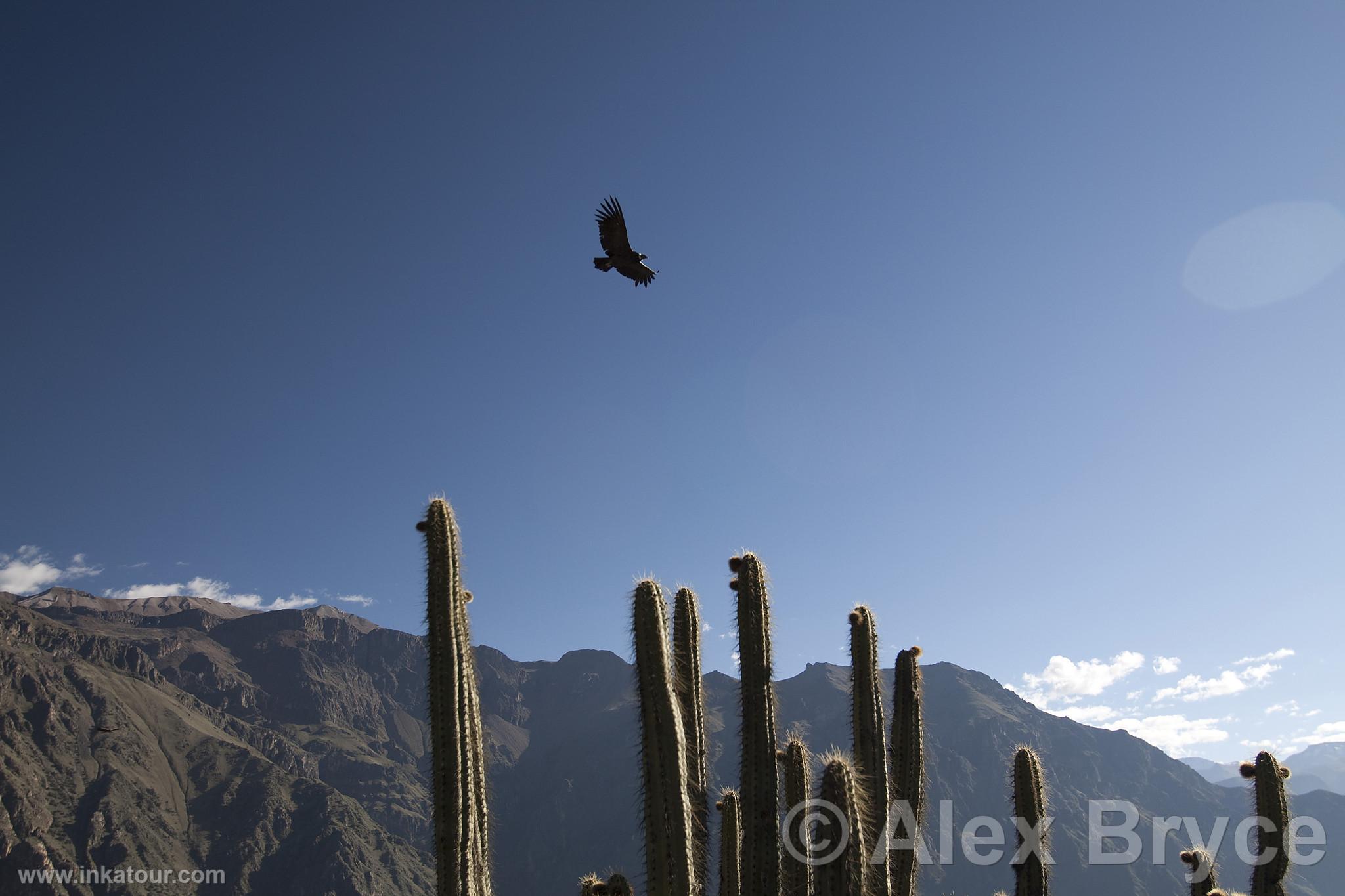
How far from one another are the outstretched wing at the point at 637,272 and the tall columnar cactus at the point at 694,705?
4.29 m

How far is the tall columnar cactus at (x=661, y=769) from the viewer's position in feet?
23.4

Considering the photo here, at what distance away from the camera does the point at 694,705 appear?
29.0ft

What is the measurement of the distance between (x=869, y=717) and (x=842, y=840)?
103 inches

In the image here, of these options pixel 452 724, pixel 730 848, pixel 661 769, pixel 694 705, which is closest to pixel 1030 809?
pixel 730 848

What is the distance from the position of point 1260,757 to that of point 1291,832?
2.67 ft

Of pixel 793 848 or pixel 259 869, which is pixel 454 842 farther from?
pixel 259 869

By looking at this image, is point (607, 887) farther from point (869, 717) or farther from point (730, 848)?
point (869, 717)

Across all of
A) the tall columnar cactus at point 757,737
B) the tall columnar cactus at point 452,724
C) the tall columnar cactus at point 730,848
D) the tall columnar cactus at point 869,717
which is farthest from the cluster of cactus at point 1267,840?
the tall columnar cactus at point 452,724

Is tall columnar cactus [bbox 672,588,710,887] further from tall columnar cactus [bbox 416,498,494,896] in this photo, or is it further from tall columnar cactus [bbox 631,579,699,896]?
tall columnar cactus [bbox 416,498,494,896]

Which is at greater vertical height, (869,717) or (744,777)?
(869,717)

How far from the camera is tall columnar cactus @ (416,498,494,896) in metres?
7.46

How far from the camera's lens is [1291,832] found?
8961 millimetres

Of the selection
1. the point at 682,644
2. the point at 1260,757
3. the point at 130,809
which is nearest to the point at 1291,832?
the point at 1260,757

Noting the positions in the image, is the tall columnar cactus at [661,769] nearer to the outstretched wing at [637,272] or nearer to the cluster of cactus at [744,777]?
the cluster of cactus at [744,777]
